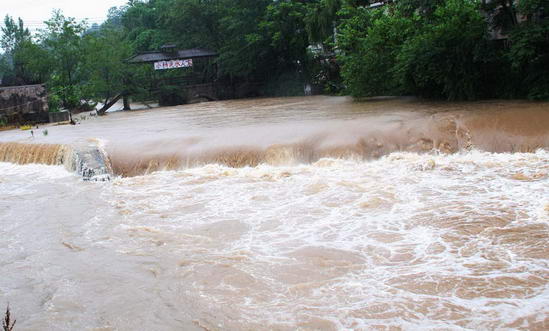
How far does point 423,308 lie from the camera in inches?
188

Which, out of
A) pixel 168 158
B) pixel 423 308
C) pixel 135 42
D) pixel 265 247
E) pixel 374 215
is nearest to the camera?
pixel 423 308

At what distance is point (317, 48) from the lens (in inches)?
1163

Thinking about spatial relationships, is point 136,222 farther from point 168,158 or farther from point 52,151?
point 52,151

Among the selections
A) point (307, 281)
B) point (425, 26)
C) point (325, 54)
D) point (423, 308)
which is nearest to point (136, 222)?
point (307, 281)

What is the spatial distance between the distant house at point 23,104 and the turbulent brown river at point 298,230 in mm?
10129

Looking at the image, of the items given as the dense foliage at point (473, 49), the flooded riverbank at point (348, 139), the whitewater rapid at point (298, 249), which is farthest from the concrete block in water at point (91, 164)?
the dense foliage at point (473, 49)

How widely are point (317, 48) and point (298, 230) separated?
2363 centimetres

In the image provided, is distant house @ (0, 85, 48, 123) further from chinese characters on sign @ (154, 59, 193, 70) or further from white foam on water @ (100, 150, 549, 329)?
white foam on water @ (100, 150, 549, 329)

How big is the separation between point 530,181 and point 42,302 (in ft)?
23.0

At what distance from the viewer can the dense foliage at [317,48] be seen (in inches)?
576

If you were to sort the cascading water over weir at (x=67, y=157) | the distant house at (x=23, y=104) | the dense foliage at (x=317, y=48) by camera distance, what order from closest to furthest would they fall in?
the cascading water over weir at (x=67, y=157) → the dense foliage at (x=317, y=48) → the distant house at (x=23, y=104)

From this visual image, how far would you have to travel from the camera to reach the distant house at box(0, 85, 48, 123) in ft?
72.4

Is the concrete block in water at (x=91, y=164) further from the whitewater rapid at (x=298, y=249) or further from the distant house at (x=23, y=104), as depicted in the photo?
the distant house at (x=23, y=104)

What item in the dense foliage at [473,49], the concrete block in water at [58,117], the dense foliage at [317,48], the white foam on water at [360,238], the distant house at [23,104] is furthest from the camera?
the concrete block in water at [58,117]
